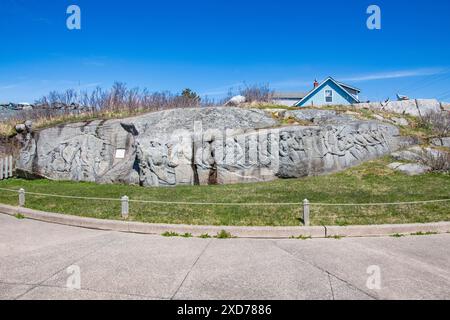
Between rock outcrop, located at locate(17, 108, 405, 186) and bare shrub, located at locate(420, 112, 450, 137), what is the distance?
3586mm

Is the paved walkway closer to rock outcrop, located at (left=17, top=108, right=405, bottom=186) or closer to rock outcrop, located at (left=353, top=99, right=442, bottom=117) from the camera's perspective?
rock outcrop, located at (left=17, top=108, right=405, bottom=186)

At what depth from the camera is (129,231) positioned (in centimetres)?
759

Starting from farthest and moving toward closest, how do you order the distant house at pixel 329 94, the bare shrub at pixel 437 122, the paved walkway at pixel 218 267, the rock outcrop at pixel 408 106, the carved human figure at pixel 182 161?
the distant house at pixel 329 94
the rock outcrop at pixel 408 106
the bare shrub at pixel 437 122
the carved human figure at pixel 182 161
the paved walkway at pixel 218 267

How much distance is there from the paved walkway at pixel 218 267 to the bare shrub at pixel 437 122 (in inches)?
611

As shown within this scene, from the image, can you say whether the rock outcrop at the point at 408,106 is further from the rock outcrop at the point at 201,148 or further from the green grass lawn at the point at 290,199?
the green grass lawn at the point at 290,199

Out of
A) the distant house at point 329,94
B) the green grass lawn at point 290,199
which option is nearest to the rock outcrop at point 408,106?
the green grass lawn at point 290,199

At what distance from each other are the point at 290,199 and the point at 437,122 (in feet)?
50.1

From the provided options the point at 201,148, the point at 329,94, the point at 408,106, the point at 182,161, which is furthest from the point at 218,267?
the point at 329,94

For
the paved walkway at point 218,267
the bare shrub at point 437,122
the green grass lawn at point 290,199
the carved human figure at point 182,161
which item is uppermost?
the bare shrub at point 437,122

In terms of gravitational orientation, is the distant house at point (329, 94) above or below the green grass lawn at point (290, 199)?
above

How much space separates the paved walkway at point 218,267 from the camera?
14.0 ft

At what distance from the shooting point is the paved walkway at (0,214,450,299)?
4277mm

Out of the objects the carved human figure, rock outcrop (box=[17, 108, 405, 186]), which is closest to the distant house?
rock outcrop (box=[17, 108, 405, 186])

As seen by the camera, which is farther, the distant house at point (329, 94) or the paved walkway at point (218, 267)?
the distant house at point (329, 94)
